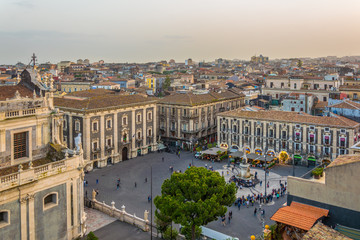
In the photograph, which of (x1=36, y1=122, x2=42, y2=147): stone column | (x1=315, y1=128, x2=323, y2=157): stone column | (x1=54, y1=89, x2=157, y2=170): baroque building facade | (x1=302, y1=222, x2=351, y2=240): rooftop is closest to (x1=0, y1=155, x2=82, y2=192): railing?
(x1=36, y1=122, x2=42, y2=147): stone column

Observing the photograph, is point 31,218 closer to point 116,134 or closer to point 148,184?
point 148,184

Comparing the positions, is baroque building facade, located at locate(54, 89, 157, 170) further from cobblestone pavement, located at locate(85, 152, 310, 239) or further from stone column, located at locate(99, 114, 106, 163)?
cobblestone pavement, located at locate(85, 152, 310, 239)

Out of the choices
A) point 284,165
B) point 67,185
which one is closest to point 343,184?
point 67,185

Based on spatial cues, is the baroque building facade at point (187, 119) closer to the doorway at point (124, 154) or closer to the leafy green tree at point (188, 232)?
the doorway at point (124, 154)

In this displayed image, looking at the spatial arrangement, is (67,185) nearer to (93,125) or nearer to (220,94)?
(93,125)

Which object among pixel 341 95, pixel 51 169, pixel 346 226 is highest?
pixel 341 95

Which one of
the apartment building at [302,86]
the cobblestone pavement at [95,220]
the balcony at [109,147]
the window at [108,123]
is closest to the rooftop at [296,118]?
the window at [108,123]
